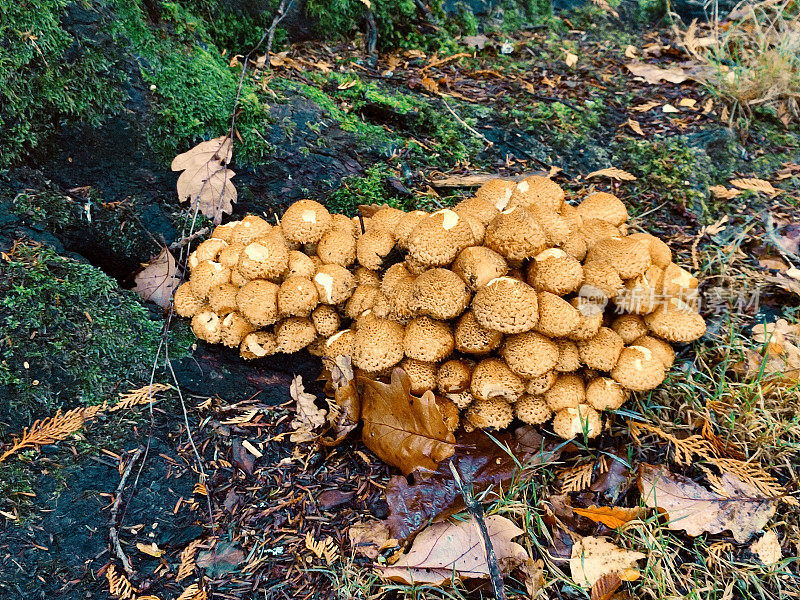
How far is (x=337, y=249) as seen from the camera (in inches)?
125

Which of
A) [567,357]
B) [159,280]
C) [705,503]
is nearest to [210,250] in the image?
[159,280]

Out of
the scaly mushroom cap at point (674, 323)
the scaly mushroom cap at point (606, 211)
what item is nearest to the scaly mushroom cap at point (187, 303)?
the scaly mushroom cap at point (606, 211)

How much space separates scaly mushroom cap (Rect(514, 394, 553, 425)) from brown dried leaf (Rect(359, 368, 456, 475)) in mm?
396

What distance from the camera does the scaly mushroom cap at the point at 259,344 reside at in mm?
3135

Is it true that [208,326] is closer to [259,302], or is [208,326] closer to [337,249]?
[259,302]

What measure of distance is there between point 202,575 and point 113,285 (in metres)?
1.68

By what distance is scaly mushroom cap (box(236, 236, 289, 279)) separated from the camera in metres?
3.05

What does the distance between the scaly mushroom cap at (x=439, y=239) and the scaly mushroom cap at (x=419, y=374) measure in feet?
1.71

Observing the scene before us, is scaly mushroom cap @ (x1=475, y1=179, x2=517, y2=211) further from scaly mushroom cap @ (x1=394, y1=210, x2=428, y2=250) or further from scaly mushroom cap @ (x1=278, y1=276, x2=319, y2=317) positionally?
scaly mushroom cap @ (x1=278, y1=276, x2=319, y2=317)

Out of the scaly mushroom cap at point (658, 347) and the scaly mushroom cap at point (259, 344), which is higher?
the scaly mushroom cap at point (259, 344)

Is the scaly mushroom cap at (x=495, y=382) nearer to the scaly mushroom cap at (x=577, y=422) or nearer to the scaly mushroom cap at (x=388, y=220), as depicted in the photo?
the scaly mushroom cap at (x=577, y=422)

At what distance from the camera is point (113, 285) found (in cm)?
322

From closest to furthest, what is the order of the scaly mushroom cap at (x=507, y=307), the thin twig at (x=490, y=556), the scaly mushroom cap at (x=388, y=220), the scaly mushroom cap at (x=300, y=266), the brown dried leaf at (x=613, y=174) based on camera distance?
the thin twig at (x=490, y=556) < the scaly mushroom cap at (x=507, y=307) < the scaly mushroom cap at (x=300, y=266) < the scaly mushroom cap at (x=388, y=220) < the brown dried leaf at (x=613, y=174)

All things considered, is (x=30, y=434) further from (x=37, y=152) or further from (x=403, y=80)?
(x=403, y=80)
